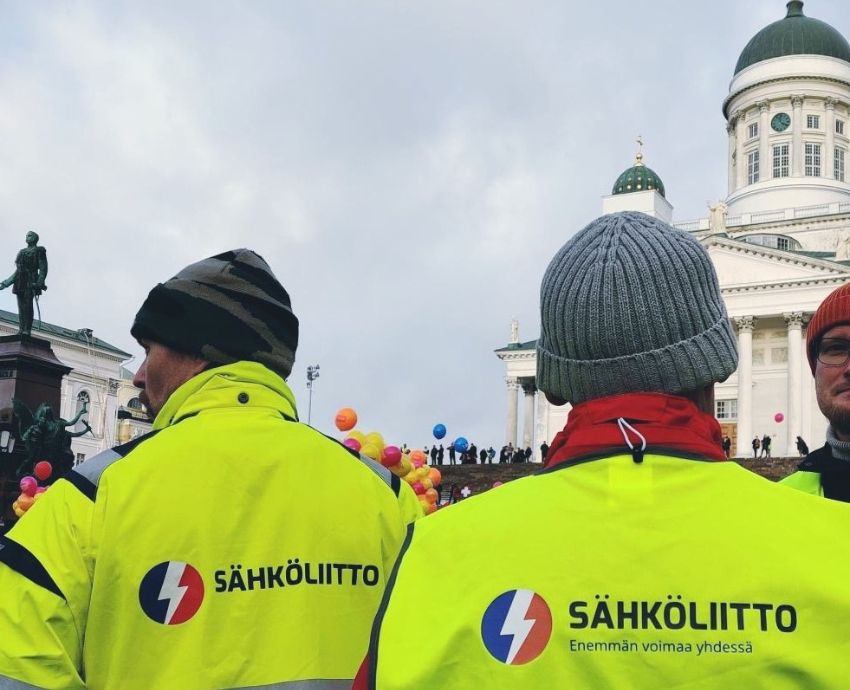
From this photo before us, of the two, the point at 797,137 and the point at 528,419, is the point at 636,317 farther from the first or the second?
the point at 797,137

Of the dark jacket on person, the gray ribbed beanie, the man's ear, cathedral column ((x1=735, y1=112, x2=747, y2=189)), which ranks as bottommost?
the dark jacket on person

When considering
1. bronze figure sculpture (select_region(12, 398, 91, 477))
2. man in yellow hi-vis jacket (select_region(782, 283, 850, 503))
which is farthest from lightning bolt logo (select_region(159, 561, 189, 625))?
bronze figure sculpture (select_region(12, 398, 91, 477))

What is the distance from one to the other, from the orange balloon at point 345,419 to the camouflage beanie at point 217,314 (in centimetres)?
1482

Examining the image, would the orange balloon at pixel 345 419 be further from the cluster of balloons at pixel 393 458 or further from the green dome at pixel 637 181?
the green dome at pixel 637 181

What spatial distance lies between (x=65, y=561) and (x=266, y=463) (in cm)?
58

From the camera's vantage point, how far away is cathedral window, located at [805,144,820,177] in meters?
62.3

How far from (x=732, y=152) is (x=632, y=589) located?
6883cm

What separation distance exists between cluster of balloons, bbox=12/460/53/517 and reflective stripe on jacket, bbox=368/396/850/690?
1035cm

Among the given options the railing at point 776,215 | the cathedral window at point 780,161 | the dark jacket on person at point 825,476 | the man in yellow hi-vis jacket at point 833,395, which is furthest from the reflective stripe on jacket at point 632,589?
the cathedral window at point 780,161

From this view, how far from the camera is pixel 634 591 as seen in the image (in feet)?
5.95

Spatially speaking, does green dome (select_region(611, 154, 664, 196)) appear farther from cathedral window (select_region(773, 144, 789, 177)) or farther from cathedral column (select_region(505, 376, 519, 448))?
cathedral column (select_region(505, 376, 519, 448))

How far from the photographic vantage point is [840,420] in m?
3.83

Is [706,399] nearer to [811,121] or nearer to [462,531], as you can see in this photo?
[462,531]

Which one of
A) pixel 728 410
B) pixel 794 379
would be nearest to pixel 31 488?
pixel 794 379
